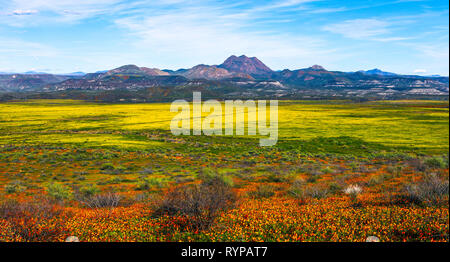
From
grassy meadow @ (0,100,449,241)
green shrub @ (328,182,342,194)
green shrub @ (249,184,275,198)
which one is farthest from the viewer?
green shrub @ (328,182,342,194)

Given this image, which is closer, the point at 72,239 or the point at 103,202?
the point at 72,239

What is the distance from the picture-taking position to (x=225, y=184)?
18062 millimetres

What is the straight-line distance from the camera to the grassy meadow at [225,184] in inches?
319

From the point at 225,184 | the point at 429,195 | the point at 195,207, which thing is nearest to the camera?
the point at 195,207

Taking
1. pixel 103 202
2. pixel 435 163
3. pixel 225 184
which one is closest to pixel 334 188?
pixel 225 184

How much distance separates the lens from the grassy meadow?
8094 millimetres

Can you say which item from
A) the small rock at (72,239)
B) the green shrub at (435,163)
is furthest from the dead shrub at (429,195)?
the green shrub at (435,163)

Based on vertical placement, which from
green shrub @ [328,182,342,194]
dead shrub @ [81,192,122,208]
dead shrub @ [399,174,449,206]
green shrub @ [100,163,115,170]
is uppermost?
dead shrub @ [399,174,449,206]

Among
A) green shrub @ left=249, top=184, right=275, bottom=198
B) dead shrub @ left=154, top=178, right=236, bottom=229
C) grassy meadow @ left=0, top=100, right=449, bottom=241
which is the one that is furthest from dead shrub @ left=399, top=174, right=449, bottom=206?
dead shrub @ left=154, top=178, right=236, bottom=229

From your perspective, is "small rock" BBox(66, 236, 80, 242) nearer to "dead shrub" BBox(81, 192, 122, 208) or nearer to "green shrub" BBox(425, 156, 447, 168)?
"dead shrub" BBox(81, 192, 122, 208)

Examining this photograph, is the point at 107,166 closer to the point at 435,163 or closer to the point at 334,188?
the point at 334,188

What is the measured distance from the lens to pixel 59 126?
202 ft
